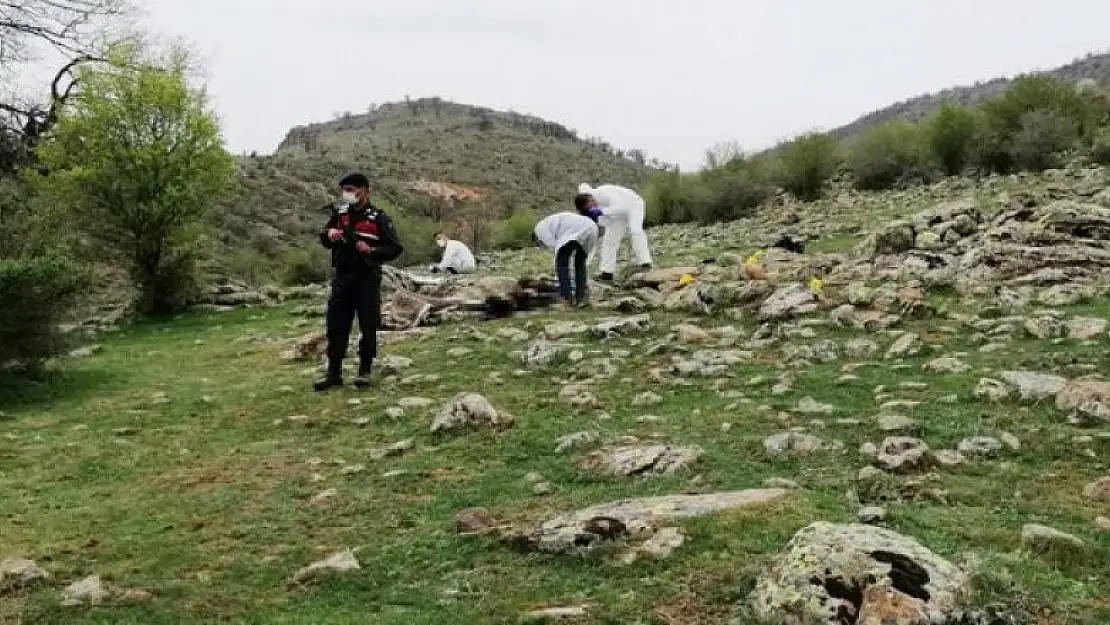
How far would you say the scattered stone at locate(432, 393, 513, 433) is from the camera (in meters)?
6.95

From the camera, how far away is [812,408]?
21.9 feet

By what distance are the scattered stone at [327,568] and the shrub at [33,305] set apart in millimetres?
6677

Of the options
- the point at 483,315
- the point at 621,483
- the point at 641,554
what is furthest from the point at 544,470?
the point at 483,315

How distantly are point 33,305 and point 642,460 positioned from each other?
23.3ft

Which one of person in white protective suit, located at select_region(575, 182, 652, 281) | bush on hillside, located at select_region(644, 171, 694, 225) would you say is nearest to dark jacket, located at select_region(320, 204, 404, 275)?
person in white protective suit, located at select_region(575, 182, 652, 281)

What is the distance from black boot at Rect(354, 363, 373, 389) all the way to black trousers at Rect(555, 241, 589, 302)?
390 cm

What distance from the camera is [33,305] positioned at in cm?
993

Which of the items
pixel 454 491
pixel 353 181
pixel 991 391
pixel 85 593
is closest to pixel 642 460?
pixel 454 491

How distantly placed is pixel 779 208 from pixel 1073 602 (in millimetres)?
22672

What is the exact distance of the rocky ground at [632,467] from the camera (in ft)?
13.2

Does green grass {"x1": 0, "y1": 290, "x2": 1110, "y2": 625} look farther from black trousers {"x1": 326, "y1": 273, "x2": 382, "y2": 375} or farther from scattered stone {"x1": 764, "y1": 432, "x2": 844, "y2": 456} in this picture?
black trousers {"x1": 326, "y1": 273, "x2": 382, "y2": 375}

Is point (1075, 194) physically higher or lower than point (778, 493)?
higher

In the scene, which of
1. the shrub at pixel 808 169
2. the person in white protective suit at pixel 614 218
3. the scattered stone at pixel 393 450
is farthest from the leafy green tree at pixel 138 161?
the shrub at pixel 808 169

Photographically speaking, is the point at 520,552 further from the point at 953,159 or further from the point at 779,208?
the point at 953,159
